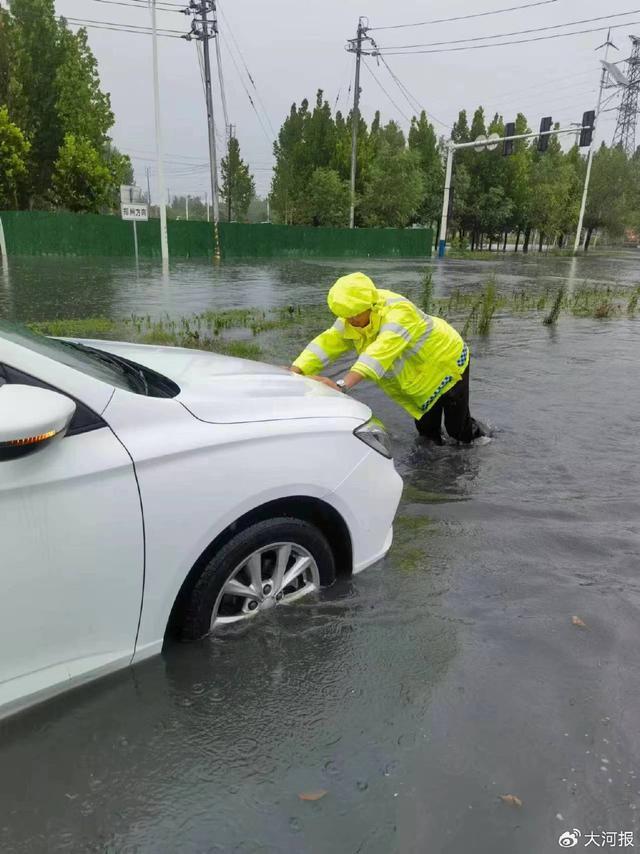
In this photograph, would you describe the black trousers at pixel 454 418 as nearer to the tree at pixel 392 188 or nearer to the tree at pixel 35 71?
the tree at pixel 35 71

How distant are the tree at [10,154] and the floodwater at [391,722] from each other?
28588 millimetres

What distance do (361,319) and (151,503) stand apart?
2.37m

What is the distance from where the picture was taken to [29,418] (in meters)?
1.64

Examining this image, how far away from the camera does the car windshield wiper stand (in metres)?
2.32

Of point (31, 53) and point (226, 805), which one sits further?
point (31, 53)

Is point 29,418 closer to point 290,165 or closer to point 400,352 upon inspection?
point 400,352

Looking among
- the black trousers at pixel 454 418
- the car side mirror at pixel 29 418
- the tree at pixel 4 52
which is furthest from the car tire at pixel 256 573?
the tree at pixel 4 52

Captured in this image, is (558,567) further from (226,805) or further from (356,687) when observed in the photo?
(226,805)

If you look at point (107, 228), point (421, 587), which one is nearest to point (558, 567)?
point (421, 587)

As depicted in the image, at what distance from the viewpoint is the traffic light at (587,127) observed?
82.6 feet

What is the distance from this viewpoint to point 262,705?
7.43 ft

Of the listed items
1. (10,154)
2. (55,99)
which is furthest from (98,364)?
(55,99)

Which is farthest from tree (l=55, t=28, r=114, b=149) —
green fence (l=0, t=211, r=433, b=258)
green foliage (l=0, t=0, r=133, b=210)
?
green fence (l=0, t=211, r=433, b=258)

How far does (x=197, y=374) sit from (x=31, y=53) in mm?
31975
